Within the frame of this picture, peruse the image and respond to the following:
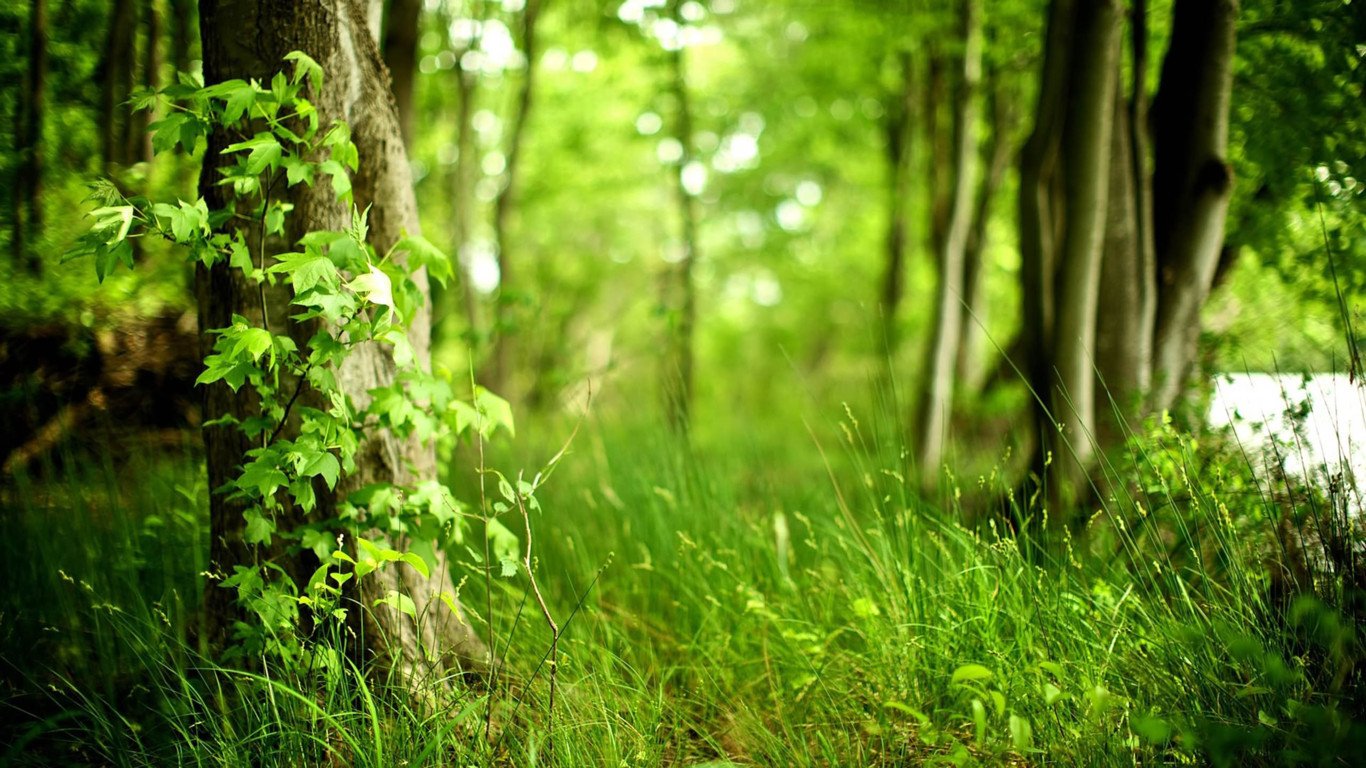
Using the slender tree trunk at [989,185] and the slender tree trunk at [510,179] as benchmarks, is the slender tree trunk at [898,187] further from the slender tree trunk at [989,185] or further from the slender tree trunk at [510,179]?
the slender tree trunk at [510,179]

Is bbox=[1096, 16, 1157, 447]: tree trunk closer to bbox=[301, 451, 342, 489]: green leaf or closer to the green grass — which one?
the green grass

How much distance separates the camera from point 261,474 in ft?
4.86

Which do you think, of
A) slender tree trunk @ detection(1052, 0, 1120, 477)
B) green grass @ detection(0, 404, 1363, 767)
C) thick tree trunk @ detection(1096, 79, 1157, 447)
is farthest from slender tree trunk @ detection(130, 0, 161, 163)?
thick tree trunk @ detection(1096, 79, 1157, 447)

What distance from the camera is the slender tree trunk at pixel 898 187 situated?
20.9 feet

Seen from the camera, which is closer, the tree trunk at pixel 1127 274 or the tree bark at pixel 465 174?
the tree trunk at pixel 1127 274

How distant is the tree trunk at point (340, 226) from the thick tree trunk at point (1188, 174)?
8.47ft

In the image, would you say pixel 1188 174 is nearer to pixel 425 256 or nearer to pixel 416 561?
pixel 425 256

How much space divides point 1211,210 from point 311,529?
3.15m

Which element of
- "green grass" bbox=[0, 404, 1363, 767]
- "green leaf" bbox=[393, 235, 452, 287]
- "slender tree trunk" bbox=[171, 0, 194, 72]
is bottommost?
"green grass" bbox=[0, 404, 1363, 767]

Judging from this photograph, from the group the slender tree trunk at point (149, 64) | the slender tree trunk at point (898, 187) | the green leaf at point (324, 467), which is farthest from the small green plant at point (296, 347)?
the slender tree trunk at point (898, 187)

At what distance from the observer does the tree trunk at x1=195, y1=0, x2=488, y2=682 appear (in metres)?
1.70

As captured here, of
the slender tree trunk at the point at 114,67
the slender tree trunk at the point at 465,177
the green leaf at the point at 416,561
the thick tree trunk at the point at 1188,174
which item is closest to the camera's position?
the green leaf at the point at 416,561

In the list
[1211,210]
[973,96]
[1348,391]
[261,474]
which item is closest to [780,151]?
[973,96]

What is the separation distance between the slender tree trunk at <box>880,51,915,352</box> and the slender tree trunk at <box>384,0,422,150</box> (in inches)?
174
